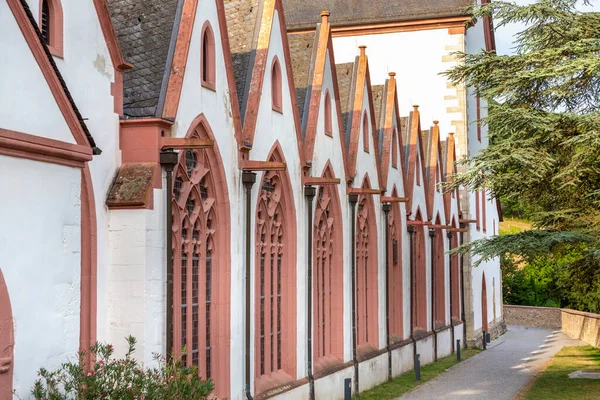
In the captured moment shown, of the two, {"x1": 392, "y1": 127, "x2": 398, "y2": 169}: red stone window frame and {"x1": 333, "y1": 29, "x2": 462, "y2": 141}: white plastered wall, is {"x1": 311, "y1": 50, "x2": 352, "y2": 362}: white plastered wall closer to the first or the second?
{"x1": 392, "y1": 127, "x2": 398, "y2": 169}: red stone window frame

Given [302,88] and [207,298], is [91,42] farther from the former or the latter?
[302,88]

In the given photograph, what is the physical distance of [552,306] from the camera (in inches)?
2532

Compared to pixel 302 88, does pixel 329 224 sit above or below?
below

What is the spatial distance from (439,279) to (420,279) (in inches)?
143

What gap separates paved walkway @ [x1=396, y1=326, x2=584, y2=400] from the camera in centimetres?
2402

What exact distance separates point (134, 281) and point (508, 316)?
52.4 meters

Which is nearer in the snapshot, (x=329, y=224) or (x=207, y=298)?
(x=207, y=298)

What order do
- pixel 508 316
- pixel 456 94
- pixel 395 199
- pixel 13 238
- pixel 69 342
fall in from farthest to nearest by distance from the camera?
pixel 508 316, pixel 456 94, pixel 395 199, pixel 69 342, pixel 13 238

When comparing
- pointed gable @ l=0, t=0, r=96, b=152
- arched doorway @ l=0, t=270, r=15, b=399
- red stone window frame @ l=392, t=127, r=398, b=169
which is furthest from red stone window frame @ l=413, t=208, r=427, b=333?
arched doorway @ l=0, t=270, r=15, b=399

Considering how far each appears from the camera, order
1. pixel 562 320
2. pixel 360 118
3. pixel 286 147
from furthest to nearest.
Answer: pixel 562 320
pixel 360 118
pixel 286 147

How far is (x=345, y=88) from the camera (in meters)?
26.1

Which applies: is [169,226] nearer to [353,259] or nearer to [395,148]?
[353,259]

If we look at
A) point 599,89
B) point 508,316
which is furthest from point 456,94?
point 508,316

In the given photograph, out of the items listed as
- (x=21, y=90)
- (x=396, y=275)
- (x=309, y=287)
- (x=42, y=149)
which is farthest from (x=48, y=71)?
(x=396, y=275)
